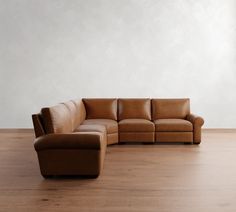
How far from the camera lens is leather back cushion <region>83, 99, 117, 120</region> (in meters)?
5.44

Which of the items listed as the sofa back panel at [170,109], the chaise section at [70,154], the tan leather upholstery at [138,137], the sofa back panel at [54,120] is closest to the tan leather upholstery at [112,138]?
the tan leather upholstery at [138,137]

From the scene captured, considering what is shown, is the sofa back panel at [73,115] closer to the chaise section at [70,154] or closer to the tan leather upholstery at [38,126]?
the tan leather upholstery at [38,126]

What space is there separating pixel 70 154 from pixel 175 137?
8.03 feet

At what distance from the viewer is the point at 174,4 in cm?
583

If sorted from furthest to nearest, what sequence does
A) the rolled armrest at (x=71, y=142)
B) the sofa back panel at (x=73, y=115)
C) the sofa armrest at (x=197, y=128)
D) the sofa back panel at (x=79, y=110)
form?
the sofa armrest at (x=197, y=128) → the sofa back panel at (x=79, y=110) → the sofa back panel at (x=73, y=115) → the rolled armrest at (x=71, y=142)

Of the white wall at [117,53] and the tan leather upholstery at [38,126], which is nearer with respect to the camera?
the tan leather upholstery at [38,126]

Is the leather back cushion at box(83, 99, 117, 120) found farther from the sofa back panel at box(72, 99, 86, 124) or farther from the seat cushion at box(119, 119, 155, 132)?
the seat cushion at box(119, 119, 155, 132)

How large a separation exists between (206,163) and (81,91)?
10.9 feet

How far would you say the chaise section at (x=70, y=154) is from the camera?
2.93 meters

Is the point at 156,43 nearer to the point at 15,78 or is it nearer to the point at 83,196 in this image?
the point at 15,78

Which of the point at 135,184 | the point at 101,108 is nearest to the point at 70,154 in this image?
the point at 135,184

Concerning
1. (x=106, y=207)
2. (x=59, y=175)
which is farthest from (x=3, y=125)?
(x=106, y=207)

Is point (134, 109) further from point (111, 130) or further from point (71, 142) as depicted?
point (71, 142)

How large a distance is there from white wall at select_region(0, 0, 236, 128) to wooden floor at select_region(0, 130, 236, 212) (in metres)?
1.89
